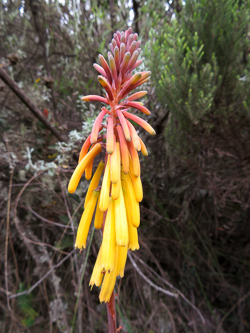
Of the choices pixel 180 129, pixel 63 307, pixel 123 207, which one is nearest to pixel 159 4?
pixel 180 129

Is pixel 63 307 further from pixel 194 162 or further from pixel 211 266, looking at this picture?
pixel 194 162

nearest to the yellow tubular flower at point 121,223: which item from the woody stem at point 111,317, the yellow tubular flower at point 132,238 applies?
the yellow tubular flower at point 132,238

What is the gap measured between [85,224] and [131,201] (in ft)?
0.78

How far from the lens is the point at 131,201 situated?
44.0 inches

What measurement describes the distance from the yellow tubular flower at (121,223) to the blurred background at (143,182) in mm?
1364

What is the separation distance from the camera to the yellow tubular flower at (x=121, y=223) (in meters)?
0.99

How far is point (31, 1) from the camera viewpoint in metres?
2.92

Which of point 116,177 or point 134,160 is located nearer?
point 116,177

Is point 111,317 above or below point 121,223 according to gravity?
below

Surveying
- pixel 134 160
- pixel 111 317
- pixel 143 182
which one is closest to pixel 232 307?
pixel 143 182

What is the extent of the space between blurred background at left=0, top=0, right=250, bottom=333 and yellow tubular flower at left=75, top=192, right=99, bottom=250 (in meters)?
1.26

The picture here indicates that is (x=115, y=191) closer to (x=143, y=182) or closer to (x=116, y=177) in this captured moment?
(x=116, y=177)

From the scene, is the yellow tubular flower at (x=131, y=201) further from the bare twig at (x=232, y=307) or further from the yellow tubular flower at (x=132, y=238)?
the bare twig at (x=232, y=307)

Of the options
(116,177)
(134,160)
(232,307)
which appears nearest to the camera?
(116,177)
